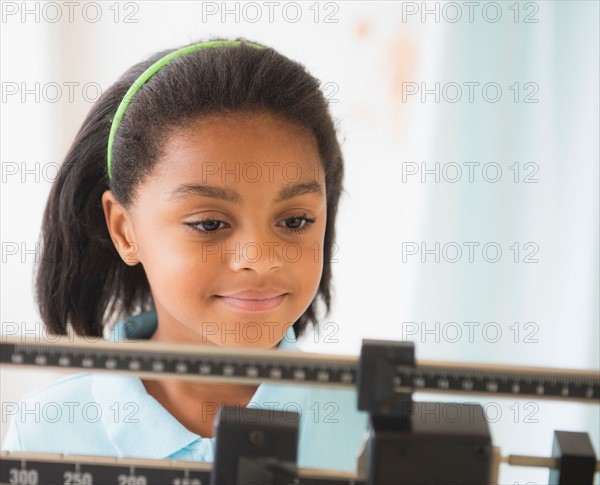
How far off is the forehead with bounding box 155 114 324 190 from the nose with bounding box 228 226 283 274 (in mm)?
60

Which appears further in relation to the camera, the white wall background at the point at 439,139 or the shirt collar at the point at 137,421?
the white wall background at the point at 439,139

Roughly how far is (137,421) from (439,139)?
2.39 ft

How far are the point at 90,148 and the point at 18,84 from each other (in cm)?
45

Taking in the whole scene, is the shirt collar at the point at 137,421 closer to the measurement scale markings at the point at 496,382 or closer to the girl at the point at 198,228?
the girl at the point at 198,228

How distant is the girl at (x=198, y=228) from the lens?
90 centimetres

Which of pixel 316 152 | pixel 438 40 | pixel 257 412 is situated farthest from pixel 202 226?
pixel 438 40

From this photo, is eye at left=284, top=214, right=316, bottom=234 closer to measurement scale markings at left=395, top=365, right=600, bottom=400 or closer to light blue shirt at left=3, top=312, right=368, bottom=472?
light blue shirt at left=3, top=312, right=368, bottom=472

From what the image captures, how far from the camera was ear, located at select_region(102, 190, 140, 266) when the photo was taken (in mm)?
991

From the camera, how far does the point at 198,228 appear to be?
90 cm

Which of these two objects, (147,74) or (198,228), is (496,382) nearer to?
(198,228)

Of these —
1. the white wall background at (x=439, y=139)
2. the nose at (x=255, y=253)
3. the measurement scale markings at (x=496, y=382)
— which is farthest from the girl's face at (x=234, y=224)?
the white wall background at (x=439, y=139)

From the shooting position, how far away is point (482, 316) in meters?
1.46

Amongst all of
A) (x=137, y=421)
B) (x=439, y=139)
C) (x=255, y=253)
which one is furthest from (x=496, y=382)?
(x=439, y=139)

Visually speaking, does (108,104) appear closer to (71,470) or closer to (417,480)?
(71,470)
